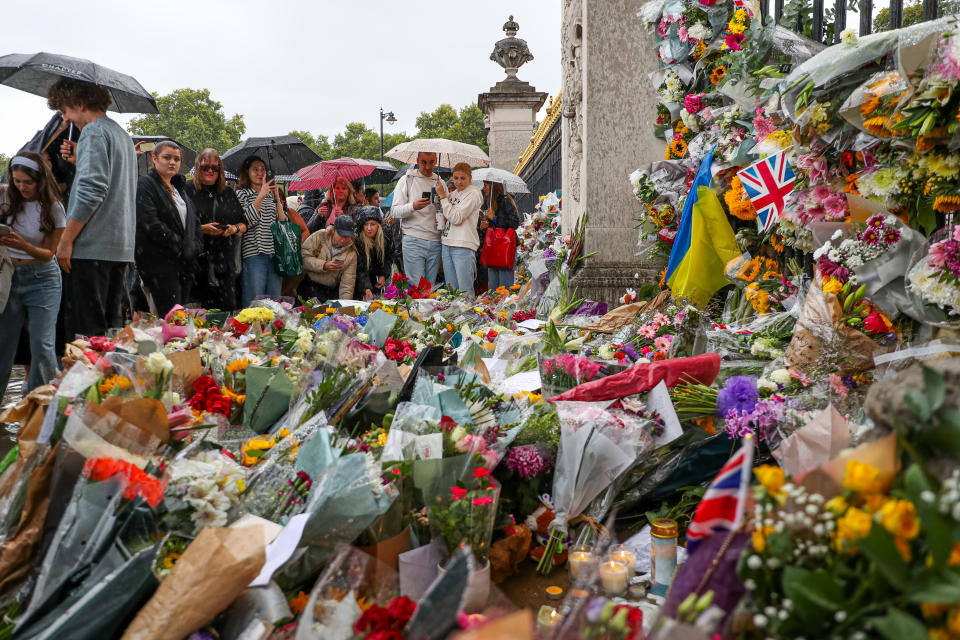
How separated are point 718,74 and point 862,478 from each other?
4131mm

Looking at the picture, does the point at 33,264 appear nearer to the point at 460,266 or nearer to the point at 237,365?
the point at 237,365

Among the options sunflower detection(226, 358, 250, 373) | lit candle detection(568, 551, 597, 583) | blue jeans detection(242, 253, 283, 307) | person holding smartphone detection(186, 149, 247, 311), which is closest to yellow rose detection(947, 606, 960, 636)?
lit candle detection(568, 551, 597, 583)

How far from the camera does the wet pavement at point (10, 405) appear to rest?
386 cm

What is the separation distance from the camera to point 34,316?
13.8 ft

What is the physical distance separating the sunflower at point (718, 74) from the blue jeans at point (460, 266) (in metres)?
3.40

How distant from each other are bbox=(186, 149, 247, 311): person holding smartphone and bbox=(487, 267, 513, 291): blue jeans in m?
3.49

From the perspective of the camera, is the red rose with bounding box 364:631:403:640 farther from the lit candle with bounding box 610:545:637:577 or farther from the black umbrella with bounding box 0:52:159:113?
the black umbrella with bounding box 0:52:159:113

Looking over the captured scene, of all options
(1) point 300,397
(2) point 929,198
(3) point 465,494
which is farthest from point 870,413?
(1) point 300,397

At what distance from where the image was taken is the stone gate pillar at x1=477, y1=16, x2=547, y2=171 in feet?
52.0

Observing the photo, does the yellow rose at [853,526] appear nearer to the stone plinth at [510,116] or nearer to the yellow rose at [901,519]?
the yellow rose at [901,519]

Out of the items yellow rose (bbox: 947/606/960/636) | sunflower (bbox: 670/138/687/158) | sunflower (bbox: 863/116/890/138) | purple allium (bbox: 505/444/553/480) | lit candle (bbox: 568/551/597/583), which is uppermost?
sunflower (bbox: 670/138/687/158)

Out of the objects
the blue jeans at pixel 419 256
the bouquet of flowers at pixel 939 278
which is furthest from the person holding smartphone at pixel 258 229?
the bouquet of flowers at pixel 939 278

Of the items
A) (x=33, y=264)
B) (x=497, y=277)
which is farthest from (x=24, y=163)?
(x=497, y=277)

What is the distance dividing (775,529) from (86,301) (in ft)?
13.9
